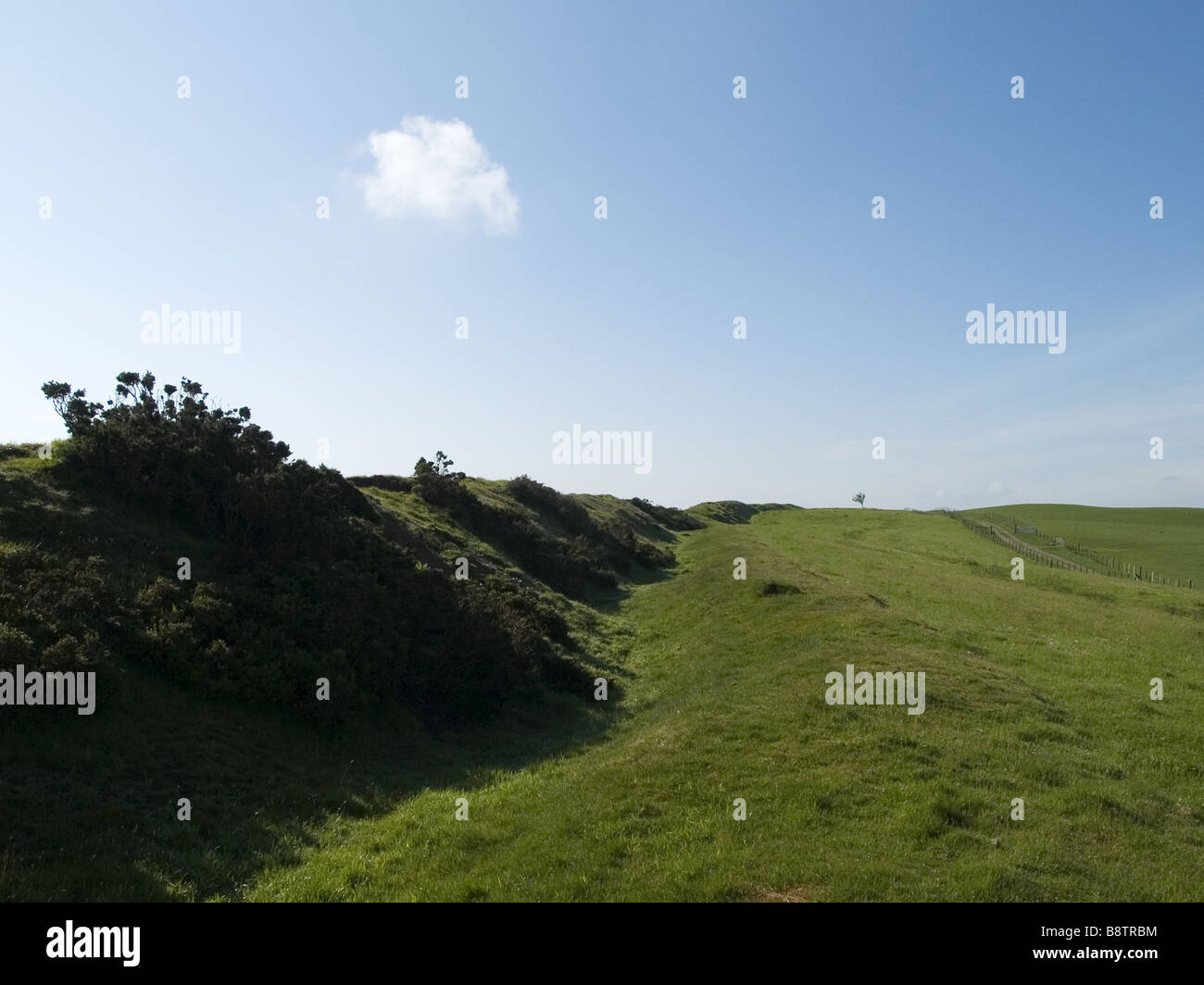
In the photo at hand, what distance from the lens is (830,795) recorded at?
10.2 metres

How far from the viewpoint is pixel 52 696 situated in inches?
434

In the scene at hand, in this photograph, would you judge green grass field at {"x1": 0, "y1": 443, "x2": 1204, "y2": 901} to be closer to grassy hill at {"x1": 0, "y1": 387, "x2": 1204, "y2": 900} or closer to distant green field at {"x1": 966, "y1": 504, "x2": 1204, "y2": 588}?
grassy hill at {"x1": 0, "y1": 387, "x2": 1204, "y2": 900}

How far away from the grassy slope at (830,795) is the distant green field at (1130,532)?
53.2m

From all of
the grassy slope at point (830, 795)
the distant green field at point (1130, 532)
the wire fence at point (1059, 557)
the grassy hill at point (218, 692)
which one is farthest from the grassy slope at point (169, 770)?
the distant green field at point (1130, 532)

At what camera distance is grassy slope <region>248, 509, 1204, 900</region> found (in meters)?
8.02

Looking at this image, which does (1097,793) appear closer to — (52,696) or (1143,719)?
(1143,719)

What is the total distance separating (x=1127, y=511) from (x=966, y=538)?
2717 inches

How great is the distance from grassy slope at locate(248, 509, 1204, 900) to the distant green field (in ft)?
175

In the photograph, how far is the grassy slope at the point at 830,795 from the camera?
26.3ft

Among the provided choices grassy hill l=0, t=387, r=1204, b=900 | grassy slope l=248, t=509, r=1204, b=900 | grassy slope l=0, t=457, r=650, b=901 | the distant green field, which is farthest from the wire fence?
grassy slope l=0, t=457, r=650, b=901

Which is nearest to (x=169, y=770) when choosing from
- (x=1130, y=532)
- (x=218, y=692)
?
(x=218, y=692)

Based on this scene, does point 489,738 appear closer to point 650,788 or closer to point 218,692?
point 218,692

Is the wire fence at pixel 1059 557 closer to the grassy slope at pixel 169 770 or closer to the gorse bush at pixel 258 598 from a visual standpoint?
the gorse bush at pixel 258 598
